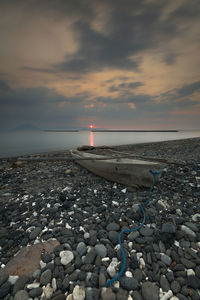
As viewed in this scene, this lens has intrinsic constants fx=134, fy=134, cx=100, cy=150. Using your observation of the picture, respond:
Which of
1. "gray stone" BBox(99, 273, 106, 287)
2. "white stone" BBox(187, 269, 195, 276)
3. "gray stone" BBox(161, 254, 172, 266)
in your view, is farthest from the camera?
"gray stone" BBox(161, 254, 172, 266)

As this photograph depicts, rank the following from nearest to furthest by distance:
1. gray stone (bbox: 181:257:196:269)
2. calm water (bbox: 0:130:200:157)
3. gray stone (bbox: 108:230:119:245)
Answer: gray stone (bbox: 181:257:196:269)
gray stone (bbox: 108:230:119:245)
calm water (bbox: 0:130:200:157)

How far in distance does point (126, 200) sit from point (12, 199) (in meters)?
4.52

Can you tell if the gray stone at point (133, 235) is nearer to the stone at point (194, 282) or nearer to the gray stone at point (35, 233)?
the stone at point (194, 282)

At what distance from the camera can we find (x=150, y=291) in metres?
2.16

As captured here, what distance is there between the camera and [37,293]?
7.14 ft

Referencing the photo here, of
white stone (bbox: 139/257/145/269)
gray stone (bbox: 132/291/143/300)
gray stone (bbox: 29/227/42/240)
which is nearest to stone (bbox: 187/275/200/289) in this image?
white stone (bbox: 139/257/145/269)

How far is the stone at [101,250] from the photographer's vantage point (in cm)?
284

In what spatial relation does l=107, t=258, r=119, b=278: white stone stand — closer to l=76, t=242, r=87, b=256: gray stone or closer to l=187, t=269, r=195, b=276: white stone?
l=76, t=242, r=87, b=256: gray stone

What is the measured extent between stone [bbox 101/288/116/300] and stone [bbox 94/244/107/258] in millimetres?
614

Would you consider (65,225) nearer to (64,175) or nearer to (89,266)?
(89,266)

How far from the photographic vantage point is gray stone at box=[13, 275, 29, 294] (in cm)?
226

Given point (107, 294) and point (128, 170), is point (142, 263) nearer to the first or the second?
point (107, 294)

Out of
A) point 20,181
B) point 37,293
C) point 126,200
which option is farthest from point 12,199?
point 126,200

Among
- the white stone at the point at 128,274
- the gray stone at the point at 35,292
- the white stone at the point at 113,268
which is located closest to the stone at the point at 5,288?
the gray stone at the point at 35,292
